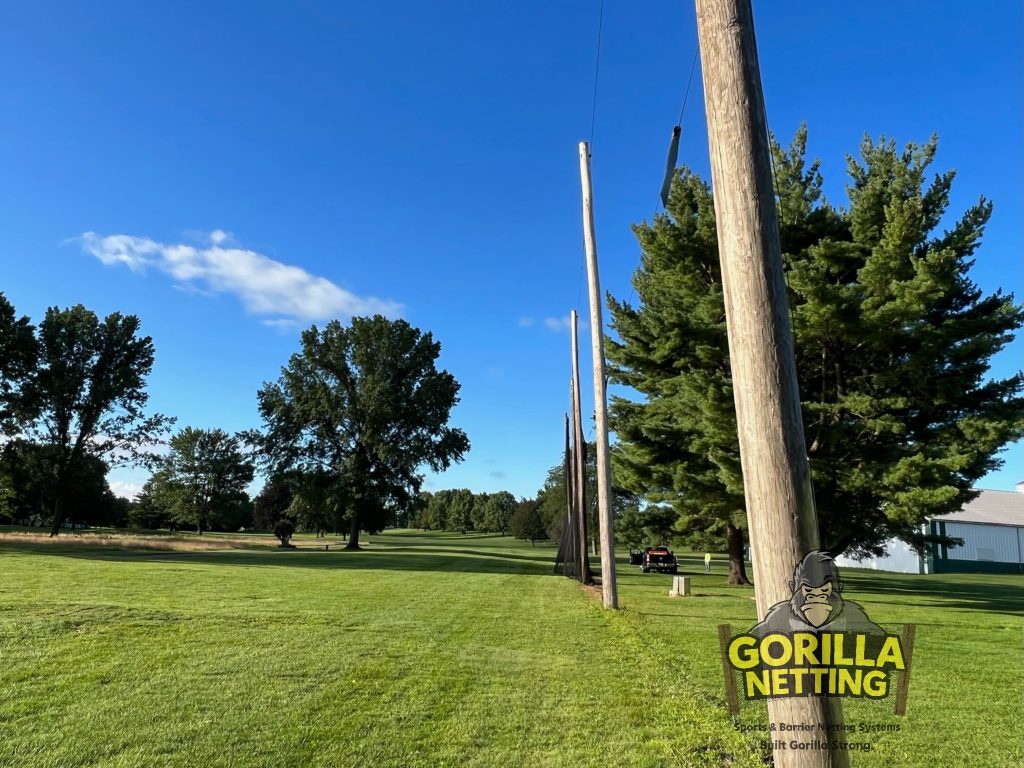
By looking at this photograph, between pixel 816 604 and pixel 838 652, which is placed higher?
pixel 816 604

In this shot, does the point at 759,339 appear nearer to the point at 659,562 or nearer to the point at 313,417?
the point at 659,562

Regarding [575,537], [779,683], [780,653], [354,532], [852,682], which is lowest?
[354,532]

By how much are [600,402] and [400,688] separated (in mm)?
9630

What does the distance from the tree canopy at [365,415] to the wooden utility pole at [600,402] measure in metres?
27.0

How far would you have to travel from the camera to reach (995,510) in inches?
1881

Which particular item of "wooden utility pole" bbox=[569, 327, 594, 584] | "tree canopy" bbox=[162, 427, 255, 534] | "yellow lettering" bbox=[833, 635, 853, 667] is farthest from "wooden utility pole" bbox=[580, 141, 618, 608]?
"tree canopy" bbox=[162, 427, 255, 534]

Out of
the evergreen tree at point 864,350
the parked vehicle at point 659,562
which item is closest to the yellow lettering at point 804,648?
the evergreen tree at point 864,350

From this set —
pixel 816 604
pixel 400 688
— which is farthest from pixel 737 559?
pixel 816 604

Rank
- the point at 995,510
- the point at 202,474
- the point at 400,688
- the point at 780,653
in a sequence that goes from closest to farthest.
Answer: the point at 780,653
the point at 400,688
the point at 995,510
the point at 202,474

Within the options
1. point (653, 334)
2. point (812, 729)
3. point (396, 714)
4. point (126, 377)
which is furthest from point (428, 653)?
point (126, 377)

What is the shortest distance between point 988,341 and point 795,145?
7475mm

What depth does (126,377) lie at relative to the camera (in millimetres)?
41906

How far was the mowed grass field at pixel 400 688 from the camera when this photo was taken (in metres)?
4.70

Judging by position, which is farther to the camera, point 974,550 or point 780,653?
point 974,550
